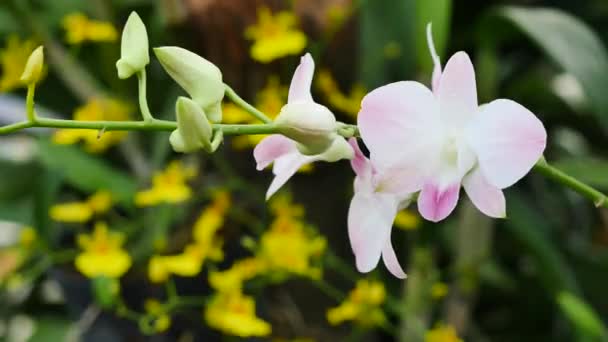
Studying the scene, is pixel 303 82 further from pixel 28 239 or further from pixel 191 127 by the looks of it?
pixel 28 239

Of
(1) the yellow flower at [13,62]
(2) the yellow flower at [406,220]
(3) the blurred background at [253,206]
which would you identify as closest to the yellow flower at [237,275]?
(3) the blurred background at [253,206]

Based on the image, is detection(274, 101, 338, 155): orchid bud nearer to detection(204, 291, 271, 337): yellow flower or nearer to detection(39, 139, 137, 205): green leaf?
detection(204, 291, 271, 337): yellow flower

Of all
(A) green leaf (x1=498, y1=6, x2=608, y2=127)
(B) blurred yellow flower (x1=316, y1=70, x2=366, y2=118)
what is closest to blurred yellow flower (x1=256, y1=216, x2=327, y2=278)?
(B) blurred yellow flower (x1=316, y1=70, x2=366, y2=118)

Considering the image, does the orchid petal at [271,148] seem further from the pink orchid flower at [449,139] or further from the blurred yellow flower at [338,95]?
the blurred yellow flower at [338,95]

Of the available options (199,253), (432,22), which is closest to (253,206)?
(199,253)

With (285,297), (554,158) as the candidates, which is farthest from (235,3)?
(554,158)

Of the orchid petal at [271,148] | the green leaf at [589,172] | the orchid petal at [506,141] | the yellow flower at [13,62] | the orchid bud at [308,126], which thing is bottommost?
the green leaf at [589,172]
